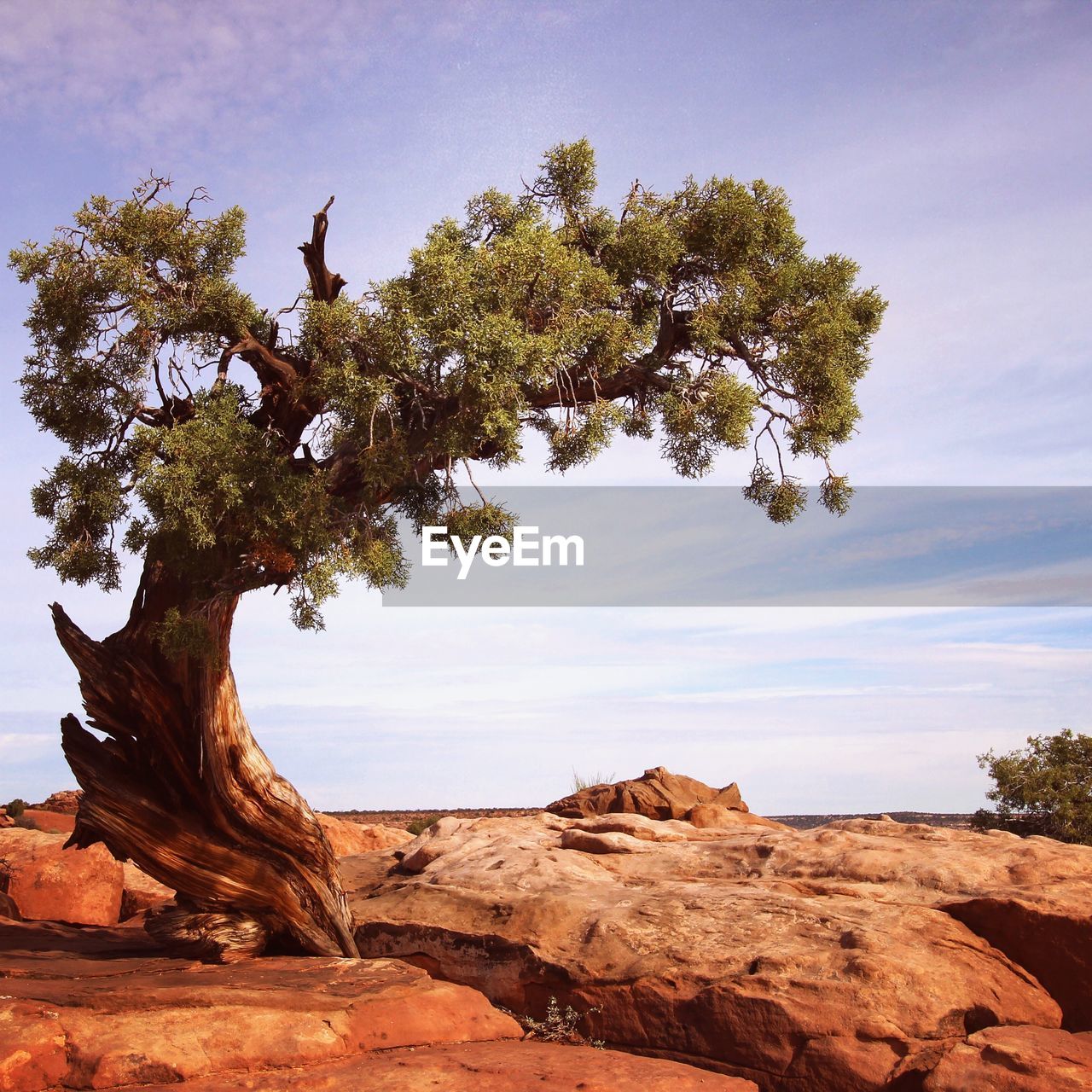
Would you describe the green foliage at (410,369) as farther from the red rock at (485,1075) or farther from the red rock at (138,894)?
the red rock at (138,894)

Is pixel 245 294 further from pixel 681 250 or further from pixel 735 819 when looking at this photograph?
pixel 735 819

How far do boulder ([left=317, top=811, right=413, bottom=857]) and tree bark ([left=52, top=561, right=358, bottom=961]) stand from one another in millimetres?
9763

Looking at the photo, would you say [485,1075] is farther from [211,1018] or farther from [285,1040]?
[211,1018]

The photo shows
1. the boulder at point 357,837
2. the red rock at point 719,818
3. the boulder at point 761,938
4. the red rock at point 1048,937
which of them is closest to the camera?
the boulder at point 761,938

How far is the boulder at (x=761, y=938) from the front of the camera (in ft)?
39.6

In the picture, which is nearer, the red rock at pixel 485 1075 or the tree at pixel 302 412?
the red rock at pixel 485 1075

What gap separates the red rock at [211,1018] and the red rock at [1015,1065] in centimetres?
536

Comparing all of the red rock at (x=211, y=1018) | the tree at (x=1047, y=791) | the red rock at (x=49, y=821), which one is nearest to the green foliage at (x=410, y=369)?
the red rock at (x=211, y=1018)

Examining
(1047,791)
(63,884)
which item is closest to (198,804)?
(63,884)

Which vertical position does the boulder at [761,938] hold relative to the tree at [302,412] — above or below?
below

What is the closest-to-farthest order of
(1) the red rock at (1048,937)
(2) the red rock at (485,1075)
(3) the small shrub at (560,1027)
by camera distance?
1. (2) the red rock at (485,1075)
2. (1) the red rock at (1048,937)
3. (3) the small shrub at (560,1027)

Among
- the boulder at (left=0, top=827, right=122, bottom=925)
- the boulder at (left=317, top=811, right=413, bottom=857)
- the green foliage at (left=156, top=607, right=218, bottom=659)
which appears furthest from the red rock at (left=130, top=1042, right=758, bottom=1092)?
the boulder at (left=317, top=811, right=413, bottom=857)

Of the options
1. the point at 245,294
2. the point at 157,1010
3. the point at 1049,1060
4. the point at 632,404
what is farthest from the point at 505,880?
the point at 245,294

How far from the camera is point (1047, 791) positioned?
3178cm
